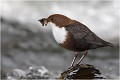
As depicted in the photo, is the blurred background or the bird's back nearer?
the bird's back

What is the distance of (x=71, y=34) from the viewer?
384 cm

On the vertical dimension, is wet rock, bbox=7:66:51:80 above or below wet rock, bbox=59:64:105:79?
above

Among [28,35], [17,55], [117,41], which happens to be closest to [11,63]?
[17,55]

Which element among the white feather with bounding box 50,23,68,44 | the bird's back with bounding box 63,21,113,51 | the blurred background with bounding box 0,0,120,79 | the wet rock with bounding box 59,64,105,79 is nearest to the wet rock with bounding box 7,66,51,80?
the blurred background with bounding box 0,0,120,79

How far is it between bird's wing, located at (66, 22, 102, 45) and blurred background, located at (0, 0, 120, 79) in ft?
11.0

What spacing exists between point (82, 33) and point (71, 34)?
4.5 inches

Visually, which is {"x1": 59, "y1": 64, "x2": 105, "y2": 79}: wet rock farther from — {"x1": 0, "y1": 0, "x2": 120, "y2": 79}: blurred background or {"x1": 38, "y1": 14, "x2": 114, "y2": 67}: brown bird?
{"x1": 0, "y1": 0, "x2": 120, "y2": 79}: blurred background

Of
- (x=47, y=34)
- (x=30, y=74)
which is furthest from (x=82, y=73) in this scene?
(x=47, y=34)

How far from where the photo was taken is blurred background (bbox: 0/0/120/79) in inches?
334

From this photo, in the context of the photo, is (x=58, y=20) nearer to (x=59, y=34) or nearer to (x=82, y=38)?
(x=59, y=34)

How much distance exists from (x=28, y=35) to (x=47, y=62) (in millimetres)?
1121

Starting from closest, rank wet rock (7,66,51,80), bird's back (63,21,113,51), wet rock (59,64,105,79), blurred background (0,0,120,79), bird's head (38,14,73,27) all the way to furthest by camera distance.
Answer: bird's head (38,14,73,27), bird's back (63,21,113,51), wet rock (59,64,105,79), wet rock (7,66,51,80), blurred background (0,0,120,79)

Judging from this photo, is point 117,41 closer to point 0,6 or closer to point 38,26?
point 38,26

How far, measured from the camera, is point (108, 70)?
26.2 ft
